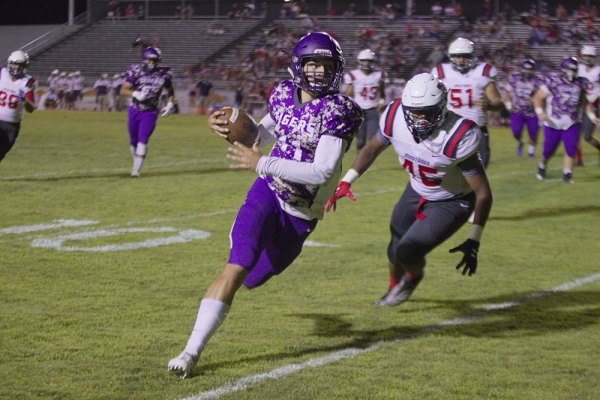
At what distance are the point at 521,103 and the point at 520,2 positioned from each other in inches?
641

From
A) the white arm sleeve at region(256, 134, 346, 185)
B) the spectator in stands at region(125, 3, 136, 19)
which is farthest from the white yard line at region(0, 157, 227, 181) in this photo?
the spectator in stands at region(125, 3, 136, 19)

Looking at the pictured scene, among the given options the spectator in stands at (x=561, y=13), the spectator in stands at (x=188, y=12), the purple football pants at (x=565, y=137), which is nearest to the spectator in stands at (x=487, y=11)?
the spectator in stands at (x=561, y=13)

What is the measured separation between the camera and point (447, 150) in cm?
505

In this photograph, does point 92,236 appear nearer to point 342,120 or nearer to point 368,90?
point 342,120

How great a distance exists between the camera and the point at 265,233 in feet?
14.3

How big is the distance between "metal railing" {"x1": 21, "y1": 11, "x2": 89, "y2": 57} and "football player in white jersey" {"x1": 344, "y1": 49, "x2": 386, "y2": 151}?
→ 27.6 m

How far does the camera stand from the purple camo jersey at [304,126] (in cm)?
427

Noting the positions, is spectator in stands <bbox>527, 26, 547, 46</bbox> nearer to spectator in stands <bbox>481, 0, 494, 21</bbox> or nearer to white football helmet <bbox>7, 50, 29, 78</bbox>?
spectator in stands <bbox>481, 0, 494, 21</bbox>

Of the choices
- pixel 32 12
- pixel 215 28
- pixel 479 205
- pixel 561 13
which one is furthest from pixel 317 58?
pixel 32 12

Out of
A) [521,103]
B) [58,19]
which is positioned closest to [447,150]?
[521,103]

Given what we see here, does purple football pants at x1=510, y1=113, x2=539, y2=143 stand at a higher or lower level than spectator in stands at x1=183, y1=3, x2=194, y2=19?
higher

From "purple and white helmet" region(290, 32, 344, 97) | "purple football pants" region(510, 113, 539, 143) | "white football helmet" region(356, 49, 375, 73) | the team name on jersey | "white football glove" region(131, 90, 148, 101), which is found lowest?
"purple football pants" region(510, 113, 539, 143)

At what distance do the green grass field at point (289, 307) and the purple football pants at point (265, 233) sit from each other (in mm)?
479

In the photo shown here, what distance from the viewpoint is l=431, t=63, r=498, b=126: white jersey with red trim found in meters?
8.94
